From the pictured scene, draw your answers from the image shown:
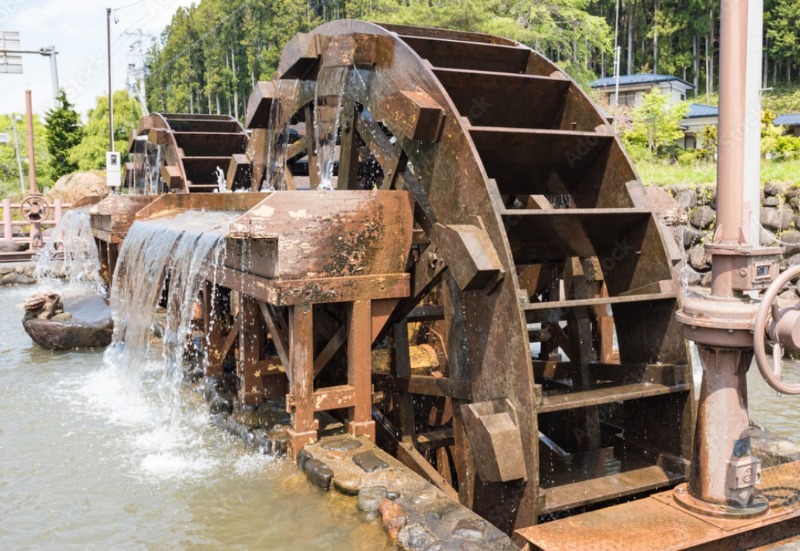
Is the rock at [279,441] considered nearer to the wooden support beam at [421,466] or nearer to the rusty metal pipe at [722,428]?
the wooden support beam at [421,466]

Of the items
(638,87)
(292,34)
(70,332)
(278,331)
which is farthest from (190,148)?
(292,34)

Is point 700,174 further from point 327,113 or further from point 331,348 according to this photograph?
point 331,348

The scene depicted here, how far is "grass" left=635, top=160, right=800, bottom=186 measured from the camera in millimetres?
15211

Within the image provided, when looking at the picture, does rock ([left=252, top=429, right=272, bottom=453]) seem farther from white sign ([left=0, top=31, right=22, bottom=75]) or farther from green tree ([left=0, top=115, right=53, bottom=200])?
green tree ([left=0, top=115, right=53, bottom=200])

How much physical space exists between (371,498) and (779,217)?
13.2 metres

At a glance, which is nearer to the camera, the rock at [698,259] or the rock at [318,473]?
the rock at [318,473]

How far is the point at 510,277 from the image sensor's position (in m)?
3.91

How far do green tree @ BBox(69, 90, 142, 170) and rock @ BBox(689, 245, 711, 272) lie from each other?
3138cm

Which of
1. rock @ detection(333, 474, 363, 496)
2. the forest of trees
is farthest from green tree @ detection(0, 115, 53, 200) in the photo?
rock @ detection(333, 474, 363, 496)

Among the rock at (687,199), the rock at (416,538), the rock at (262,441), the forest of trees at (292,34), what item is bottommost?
the rock at (262,441)

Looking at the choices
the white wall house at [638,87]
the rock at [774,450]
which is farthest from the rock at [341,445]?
the white wall house at [638,87]

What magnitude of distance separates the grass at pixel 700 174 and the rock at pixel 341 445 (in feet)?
36.9

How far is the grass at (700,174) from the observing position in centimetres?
1521

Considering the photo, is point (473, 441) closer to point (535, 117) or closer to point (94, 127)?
point (535, 117)
